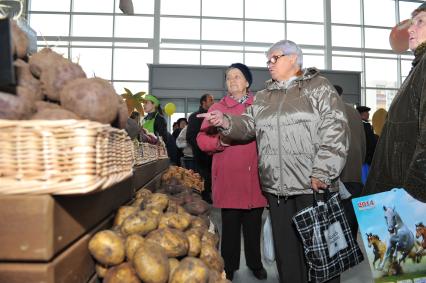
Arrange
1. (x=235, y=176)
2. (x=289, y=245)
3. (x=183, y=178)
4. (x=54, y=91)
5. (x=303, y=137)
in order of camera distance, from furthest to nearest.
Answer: (x=183, y=178), (x=235, y=176), (x=289, y=245), (x=303, y=137), (x=54, y=91)

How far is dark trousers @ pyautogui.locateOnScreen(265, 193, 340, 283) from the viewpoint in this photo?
2.12m

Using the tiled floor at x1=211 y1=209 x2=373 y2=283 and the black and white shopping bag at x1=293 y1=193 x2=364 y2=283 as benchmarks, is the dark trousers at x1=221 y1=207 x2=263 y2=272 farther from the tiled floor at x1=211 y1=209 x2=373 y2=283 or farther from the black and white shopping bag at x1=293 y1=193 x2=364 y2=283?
the black and white shopping bag at x1=293 y1=193 x2=364 y2=283

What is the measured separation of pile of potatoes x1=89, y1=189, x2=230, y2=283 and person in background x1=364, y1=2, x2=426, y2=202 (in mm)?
930

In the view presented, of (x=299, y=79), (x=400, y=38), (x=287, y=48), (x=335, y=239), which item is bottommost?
(x=335, y=239)

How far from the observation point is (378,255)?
1732 millimetres

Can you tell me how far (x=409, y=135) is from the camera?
1777 millimetres

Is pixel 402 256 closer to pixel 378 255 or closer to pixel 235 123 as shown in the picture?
pixel 378 255

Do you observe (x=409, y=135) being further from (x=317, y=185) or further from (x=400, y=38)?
(x=400, y=38)

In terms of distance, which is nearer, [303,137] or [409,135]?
[409,135]

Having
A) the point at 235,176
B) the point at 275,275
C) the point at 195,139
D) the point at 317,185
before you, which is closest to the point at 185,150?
the point at 195,139

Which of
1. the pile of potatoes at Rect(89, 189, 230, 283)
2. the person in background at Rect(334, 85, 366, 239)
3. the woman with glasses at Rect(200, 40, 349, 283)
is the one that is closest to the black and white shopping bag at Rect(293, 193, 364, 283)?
the woman with glasses at Rect(200, 40, 349, 283)

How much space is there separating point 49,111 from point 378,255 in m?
1.52

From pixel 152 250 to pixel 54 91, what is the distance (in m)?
0.57

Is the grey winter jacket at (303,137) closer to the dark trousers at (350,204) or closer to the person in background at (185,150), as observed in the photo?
the dark trousers at (350,204)
